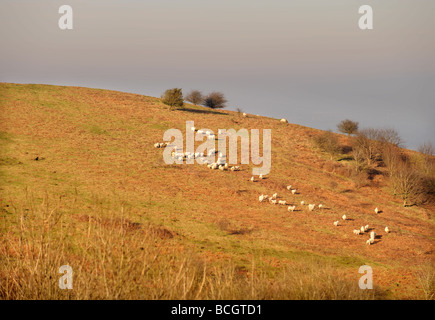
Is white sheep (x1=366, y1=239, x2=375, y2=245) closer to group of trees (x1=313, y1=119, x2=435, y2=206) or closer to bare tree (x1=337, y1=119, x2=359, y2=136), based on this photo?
group of trees (x1=313, y1=119, x2=435, y2=206)

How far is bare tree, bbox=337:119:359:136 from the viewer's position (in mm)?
49284

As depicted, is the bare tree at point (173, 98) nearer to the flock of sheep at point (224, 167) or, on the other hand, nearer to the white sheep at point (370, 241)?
the flock of sheep at point (224, 167)

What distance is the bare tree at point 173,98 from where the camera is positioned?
51125 mm

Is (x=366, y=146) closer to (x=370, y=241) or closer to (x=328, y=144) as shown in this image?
(x=328, y=144)

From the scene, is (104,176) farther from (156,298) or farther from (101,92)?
(101,92)

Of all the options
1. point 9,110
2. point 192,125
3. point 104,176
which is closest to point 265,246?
point 104,176

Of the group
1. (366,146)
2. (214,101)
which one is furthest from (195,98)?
(366,146)

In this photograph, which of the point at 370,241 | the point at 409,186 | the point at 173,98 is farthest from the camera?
the point at 173,98

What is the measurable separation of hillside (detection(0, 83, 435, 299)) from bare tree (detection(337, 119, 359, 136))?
561 cm

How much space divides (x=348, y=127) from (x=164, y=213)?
3683 centimetres

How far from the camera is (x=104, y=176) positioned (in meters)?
26.7

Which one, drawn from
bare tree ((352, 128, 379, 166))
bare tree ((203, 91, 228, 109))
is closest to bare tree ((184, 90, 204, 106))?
bare tree ((203, 91, 228, 109))

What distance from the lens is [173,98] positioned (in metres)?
51.2

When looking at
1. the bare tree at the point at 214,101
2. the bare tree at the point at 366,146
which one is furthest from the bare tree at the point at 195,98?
the bare tree at the point at 366,146
